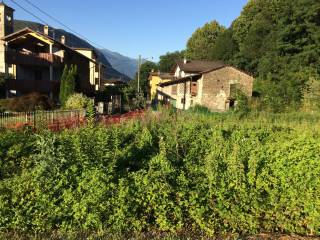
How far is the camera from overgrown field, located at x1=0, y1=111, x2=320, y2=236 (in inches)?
211

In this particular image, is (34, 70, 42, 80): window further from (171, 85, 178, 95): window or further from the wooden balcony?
(171, 85, 178, 95): window

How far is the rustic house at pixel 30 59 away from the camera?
3097cm

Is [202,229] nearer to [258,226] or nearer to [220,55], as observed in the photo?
[258,226]

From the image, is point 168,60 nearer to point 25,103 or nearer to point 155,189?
point 25,103

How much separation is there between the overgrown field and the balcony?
27075 mm

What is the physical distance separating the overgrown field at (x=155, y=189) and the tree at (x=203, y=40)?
77418 millimetres

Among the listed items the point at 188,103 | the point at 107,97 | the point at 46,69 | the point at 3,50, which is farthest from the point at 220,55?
the point at 3,50

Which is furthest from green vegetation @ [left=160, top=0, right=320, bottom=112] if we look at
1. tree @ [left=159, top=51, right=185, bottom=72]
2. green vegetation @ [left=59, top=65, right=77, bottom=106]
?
tree @ [left=159, top=51, right=185, bottom=72]

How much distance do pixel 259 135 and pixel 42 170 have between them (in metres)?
4.44

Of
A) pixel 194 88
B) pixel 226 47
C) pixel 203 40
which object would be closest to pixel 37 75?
pixel 194 88

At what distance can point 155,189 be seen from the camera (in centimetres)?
551

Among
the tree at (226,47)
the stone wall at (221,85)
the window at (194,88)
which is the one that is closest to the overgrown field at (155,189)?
the stone wall at (221,85)

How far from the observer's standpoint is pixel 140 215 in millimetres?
5477

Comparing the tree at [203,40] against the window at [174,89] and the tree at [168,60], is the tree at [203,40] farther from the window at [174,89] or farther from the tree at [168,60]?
the window at [174,89]
